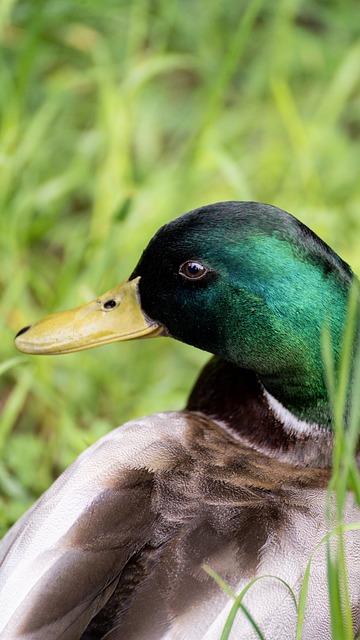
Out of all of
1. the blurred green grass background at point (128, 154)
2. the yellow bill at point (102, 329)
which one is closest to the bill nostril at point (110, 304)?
the yellow bill at point (102, 329)

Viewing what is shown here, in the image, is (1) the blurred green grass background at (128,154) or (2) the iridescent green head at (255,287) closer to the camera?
(2) the iridescent green head at (255,287)

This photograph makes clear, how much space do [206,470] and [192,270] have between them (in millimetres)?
392

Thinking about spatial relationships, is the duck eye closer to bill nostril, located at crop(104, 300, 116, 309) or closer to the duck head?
the duck head

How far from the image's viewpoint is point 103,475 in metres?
1.99

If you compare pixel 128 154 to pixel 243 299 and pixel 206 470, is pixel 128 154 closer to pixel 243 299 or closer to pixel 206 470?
pixel 243 299

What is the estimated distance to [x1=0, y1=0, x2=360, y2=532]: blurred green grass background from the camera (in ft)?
9.97

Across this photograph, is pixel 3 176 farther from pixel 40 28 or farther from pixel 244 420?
pixel 244 420

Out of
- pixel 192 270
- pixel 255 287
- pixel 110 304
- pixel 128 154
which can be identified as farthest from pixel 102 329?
pixel 128 154

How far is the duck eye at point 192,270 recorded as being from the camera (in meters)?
2.06

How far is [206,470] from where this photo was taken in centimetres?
205

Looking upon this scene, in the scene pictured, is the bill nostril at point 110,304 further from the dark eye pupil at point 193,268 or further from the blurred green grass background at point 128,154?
the blurred green grass background at point 128,154

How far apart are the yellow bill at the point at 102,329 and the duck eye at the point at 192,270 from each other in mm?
151

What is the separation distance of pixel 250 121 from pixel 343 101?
1.27ft

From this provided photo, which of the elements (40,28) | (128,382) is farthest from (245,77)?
(128,382)
